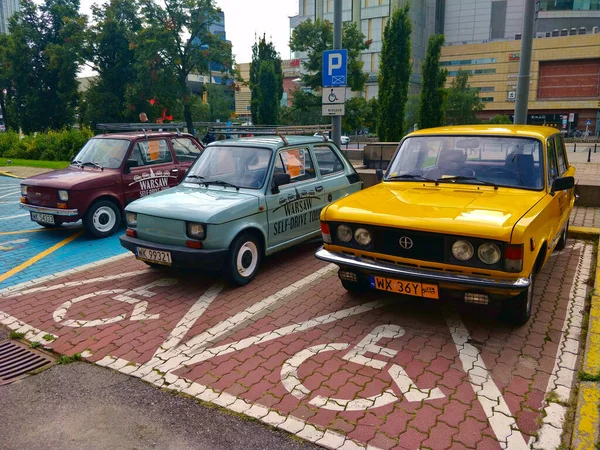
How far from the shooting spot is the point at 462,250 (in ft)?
13.5

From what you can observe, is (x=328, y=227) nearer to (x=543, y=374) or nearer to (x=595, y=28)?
(x=543, y=374)

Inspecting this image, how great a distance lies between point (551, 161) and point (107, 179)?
700 cm

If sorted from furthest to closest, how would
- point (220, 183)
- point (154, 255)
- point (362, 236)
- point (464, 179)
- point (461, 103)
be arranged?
point (461, 103) < point (220, 183) < point (154, 255) < point (464, 179) < point (362, 236)

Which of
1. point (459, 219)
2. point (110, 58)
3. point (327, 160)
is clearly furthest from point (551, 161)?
point (110, 58)

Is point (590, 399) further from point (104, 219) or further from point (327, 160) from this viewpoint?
point (104, 219)

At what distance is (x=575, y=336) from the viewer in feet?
14.8

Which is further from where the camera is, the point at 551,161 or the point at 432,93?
the point at 432,93

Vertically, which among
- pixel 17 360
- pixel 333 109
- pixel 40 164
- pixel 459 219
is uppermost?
pixel 333 109

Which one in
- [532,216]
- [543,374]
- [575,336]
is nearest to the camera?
[543,374]

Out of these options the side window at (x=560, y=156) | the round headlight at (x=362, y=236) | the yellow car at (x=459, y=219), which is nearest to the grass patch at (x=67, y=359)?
the yellow car at (x=459, y=219)

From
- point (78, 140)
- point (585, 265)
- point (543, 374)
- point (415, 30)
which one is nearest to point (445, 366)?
point (543, 374)

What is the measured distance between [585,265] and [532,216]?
9.93 ft

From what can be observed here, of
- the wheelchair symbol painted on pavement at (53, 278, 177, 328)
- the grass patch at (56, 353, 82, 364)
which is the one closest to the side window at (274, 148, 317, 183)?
the wheelchair symbol painted on pavement at (53, 278, 177, 328)

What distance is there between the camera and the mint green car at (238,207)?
220 inches
